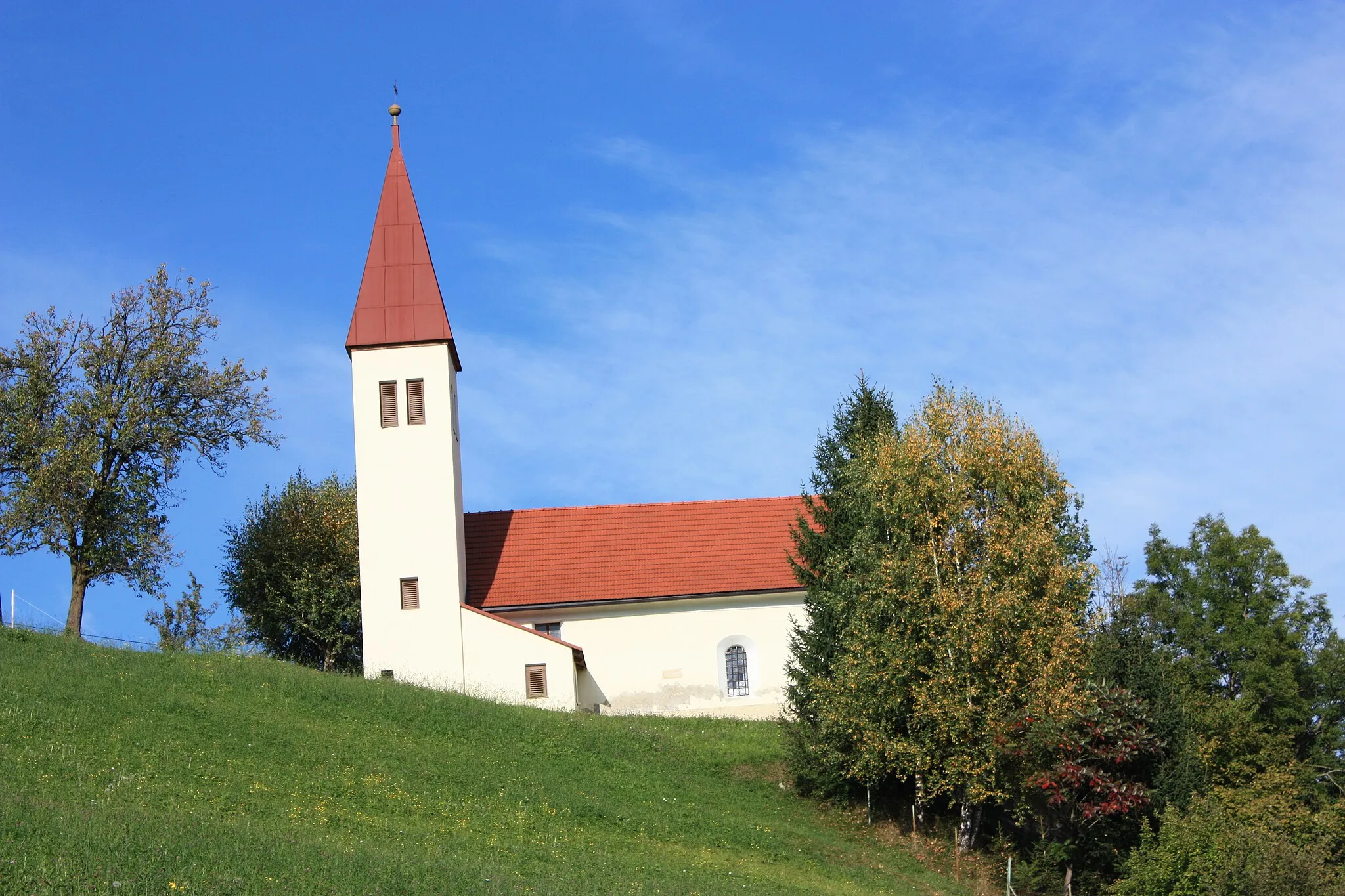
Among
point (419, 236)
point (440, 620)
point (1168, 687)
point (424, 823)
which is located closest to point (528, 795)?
point (424, 823)

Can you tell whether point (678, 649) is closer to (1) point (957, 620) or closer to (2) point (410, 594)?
(2) point (410, 594)

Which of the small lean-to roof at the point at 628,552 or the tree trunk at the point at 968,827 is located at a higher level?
the small lean-to roof at the point at 628,552

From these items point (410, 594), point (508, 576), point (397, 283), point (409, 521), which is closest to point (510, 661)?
point (410, 594)

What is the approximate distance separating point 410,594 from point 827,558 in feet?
38.9

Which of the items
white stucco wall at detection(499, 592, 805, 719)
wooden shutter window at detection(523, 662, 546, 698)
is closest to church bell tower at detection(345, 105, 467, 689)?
wooden shutter window at detection(523, 662, 546, 698)

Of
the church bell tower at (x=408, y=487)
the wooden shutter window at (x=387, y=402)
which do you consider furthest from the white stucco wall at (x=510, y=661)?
the wooden shutter window at (x=387, y=402)

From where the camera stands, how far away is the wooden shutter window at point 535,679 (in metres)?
36.3

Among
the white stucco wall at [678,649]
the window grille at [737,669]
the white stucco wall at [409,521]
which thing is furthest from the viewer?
the window grille at [737,669]

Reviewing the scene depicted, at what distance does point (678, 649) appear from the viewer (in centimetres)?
3872

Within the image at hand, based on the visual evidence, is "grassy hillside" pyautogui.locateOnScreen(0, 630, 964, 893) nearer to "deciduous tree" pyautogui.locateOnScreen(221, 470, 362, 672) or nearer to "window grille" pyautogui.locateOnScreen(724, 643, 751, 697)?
"window grille" pyautogui.locateOnScreen(724, 643, 751, 697)

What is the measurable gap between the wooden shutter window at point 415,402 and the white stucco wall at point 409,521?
103 millimetres

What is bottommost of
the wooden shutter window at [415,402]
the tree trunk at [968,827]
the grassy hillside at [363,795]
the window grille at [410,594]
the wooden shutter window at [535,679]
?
the tree trunk at [968,827]

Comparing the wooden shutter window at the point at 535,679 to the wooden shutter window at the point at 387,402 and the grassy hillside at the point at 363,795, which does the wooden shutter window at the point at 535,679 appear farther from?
the wooden shutter window at the point at 387,402

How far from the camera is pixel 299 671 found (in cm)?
3275
